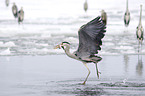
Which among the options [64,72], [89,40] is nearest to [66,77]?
[64,72]

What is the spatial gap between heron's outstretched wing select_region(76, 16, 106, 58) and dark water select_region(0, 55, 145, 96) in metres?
0.50

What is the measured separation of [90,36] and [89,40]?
8cm

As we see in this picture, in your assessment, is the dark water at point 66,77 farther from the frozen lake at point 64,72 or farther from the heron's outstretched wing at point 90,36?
the heron's outstretched wing at point 90,36

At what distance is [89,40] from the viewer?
5676 mm

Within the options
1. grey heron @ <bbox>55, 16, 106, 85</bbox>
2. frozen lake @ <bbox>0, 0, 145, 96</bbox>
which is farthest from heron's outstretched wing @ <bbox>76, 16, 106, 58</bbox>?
frozen lake @ <bbox>0, 0, 145, 96</bbox>

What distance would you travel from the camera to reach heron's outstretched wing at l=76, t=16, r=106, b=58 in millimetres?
5527

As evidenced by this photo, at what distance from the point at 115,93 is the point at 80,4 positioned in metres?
27.7

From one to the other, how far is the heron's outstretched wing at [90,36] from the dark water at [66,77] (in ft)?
1.66

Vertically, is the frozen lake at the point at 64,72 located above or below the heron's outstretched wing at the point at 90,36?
below

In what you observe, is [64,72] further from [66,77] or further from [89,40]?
[89,40]

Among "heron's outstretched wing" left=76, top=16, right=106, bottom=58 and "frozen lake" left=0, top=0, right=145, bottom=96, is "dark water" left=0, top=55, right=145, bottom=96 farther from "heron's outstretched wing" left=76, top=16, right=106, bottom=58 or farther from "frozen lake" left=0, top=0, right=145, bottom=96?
"heron's outstretched wing" left=76, top=16, right=106, bottom=58

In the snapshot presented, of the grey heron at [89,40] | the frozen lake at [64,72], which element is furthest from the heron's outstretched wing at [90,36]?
the frozen lake at [64,72]

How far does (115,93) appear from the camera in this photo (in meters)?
5.31

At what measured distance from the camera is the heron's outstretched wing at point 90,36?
553 cm
